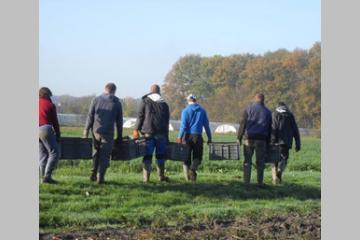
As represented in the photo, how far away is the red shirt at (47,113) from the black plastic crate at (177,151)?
2903 millimetres

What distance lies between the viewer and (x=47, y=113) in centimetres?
1212

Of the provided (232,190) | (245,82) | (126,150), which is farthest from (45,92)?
(245,82)

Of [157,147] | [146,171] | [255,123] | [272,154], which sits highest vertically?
[255,123]

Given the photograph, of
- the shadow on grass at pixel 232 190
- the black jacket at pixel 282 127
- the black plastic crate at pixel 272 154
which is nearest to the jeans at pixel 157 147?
the shadow on grass at pixel 232 190

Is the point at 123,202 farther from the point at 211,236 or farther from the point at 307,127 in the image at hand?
the point at 307,127

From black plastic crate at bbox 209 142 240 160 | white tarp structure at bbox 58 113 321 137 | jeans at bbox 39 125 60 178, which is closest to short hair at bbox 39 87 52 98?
jeans at bbox 39 125 60 178

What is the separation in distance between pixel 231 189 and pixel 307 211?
2.05m

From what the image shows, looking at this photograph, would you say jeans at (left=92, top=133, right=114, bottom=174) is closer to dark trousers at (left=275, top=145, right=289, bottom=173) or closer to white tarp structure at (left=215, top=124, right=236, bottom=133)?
dark trousers at (left=275, top=145, right=289, bottom=173)

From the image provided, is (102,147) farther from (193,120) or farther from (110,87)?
(193,120)

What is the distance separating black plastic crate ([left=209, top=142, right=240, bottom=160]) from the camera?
15.6m

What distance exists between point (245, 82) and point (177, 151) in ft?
217

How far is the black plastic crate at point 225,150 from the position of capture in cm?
1559

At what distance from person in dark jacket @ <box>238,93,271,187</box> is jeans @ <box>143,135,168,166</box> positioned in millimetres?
1915

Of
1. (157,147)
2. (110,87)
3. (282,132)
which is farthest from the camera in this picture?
(282,132)
